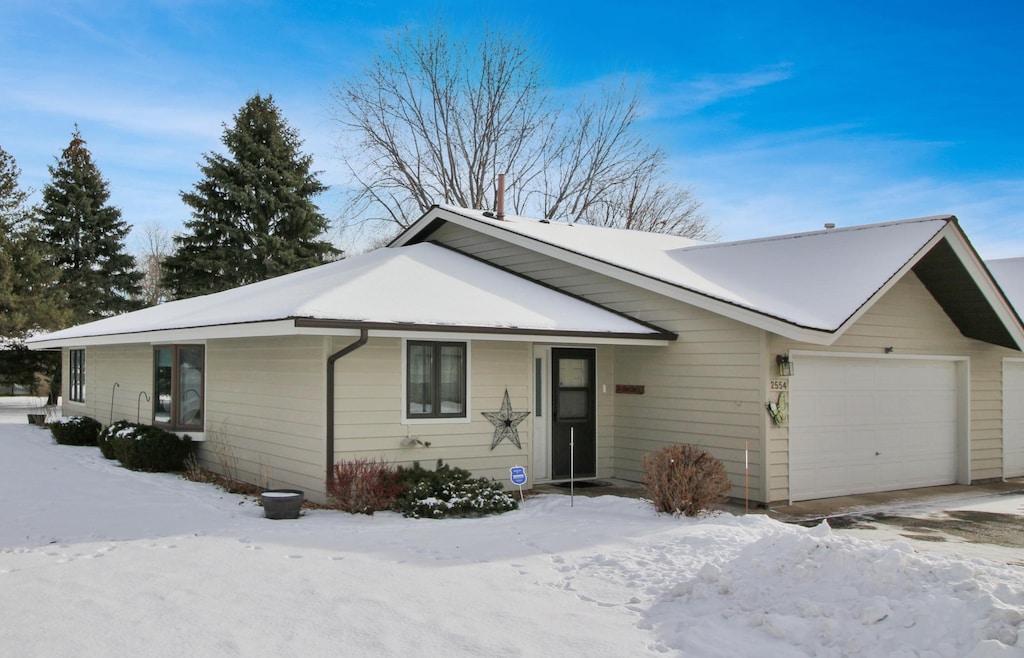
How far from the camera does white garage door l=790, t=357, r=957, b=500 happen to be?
37.7 feet

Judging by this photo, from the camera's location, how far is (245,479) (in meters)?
12.6

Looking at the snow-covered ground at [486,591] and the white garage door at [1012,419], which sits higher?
the white garage door at [1012,419]

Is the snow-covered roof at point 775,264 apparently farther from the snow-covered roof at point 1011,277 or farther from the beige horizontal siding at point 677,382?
the snow-covered roof at point 1011,277

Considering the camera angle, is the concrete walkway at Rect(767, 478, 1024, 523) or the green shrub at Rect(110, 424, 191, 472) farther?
the green shrub at Rect(110, 424, 191, 472)

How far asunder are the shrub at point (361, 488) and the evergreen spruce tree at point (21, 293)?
23.9 meters

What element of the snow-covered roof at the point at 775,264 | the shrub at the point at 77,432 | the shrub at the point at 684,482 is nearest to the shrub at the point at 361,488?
the shrub at the point at 684,482

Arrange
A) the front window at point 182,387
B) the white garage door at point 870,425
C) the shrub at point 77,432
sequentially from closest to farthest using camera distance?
the white garage door at point 870,425 → the front window at point 182,387 → the shrub at point 77,432

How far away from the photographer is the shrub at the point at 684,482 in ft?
31.4

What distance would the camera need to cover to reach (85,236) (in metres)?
35.2

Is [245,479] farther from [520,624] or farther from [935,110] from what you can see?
[935,110]

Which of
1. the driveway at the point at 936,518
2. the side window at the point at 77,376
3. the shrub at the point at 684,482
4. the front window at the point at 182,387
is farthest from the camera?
the side window at the point at 77,376

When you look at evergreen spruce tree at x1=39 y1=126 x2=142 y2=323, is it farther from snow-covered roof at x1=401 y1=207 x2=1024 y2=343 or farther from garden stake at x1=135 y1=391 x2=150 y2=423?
snow-covered roof at x1=401 y1=207 x2=1024 y2=343

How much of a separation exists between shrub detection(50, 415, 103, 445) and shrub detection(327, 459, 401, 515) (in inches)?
400

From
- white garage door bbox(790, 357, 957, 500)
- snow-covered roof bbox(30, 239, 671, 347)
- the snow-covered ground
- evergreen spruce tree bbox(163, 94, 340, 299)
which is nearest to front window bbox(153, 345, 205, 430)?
snow-covered roof bbox(30, 239, 671, 347)
